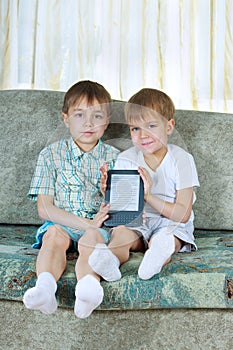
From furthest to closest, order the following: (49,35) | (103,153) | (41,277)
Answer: (49,35), (103,153), (41,277)

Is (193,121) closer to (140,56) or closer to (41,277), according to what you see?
(140,56)

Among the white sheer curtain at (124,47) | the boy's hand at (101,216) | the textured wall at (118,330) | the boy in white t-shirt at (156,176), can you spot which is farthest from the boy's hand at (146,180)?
the white sheer curtain at (124,47)

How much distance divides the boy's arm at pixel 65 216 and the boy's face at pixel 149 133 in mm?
216

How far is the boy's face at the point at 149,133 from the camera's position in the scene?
169 centimetres

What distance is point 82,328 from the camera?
146 cm

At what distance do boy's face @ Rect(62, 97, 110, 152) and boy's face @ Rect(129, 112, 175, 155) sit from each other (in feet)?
0.30

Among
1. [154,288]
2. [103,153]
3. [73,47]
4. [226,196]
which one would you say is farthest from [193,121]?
[154,288]

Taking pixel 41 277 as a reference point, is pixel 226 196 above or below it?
above

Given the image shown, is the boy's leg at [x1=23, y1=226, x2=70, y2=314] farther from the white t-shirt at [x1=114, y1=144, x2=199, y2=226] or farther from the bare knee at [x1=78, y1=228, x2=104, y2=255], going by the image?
the white t-shirt at [x1=114, y1=144, x2=199, y2=226]

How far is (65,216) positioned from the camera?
169cm

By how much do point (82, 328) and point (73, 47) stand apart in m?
1.46

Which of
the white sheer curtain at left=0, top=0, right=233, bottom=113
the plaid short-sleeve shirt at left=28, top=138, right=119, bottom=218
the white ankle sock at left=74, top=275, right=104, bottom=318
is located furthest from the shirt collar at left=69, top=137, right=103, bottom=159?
the white sheer curtain at left=0, top=0, right=233, bottom=113

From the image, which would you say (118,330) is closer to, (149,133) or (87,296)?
(87,296)

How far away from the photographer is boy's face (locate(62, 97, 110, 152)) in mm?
1696
